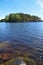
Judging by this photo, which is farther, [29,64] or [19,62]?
[29,64]

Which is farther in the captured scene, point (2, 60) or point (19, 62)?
point (2, 60)

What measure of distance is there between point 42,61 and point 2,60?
5012 millimetres

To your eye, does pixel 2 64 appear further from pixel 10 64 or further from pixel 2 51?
pixel 2 51

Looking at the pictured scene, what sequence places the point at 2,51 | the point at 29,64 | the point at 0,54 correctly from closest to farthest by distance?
the point at 29,64 → the point at 0,54 → the point at 2,51

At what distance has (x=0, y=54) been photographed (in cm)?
2033

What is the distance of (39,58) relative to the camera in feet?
59.0

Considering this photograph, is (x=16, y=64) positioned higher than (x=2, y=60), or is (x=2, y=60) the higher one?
(x=16, y=64)

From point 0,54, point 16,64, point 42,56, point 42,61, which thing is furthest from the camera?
point 0,54

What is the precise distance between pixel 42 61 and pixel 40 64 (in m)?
1.06

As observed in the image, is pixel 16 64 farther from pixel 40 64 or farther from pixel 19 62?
pixel 40 64

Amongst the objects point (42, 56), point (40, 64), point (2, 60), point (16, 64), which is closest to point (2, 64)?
point (2, 60)

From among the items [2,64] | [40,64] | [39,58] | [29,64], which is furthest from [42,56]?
[2,64]

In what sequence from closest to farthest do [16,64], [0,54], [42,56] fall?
[16,64] → [42,56] → [0,54]

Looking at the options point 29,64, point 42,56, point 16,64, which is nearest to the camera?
point 16,64
